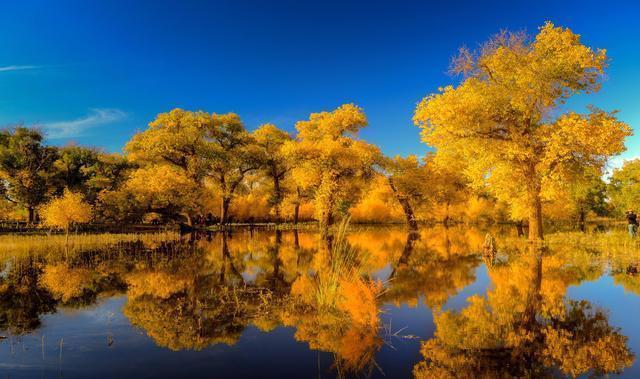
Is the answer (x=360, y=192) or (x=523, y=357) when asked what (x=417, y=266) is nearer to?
(x=523, y=357)

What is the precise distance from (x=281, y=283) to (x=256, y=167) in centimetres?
4300

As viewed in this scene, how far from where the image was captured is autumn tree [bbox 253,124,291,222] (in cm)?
5619

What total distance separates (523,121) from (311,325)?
898 inches

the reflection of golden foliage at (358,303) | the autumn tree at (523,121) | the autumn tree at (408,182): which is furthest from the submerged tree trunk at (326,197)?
the reflection of golden foliage at (358,303)

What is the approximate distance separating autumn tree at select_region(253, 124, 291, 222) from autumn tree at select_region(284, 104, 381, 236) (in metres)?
8.83

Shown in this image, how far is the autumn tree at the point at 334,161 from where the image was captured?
45312 millimetres

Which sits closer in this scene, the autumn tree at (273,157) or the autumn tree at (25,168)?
the autumn tree at (25,168)

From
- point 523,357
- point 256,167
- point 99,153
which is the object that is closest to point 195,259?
point 523,357

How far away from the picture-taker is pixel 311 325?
330 inches

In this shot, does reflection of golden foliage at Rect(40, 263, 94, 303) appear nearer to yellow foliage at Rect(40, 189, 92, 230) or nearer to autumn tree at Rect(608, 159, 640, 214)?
yellow foliage at Rect(40, 189, 92, 230)

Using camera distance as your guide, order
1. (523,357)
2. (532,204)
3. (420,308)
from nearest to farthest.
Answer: (523,357) → (420,308) → (532,204)

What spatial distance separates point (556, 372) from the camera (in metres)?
5.88

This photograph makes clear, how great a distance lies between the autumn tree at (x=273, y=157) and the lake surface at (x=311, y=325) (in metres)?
41.1

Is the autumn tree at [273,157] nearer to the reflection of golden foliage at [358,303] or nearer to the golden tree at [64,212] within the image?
the golden tree at [64,212]
